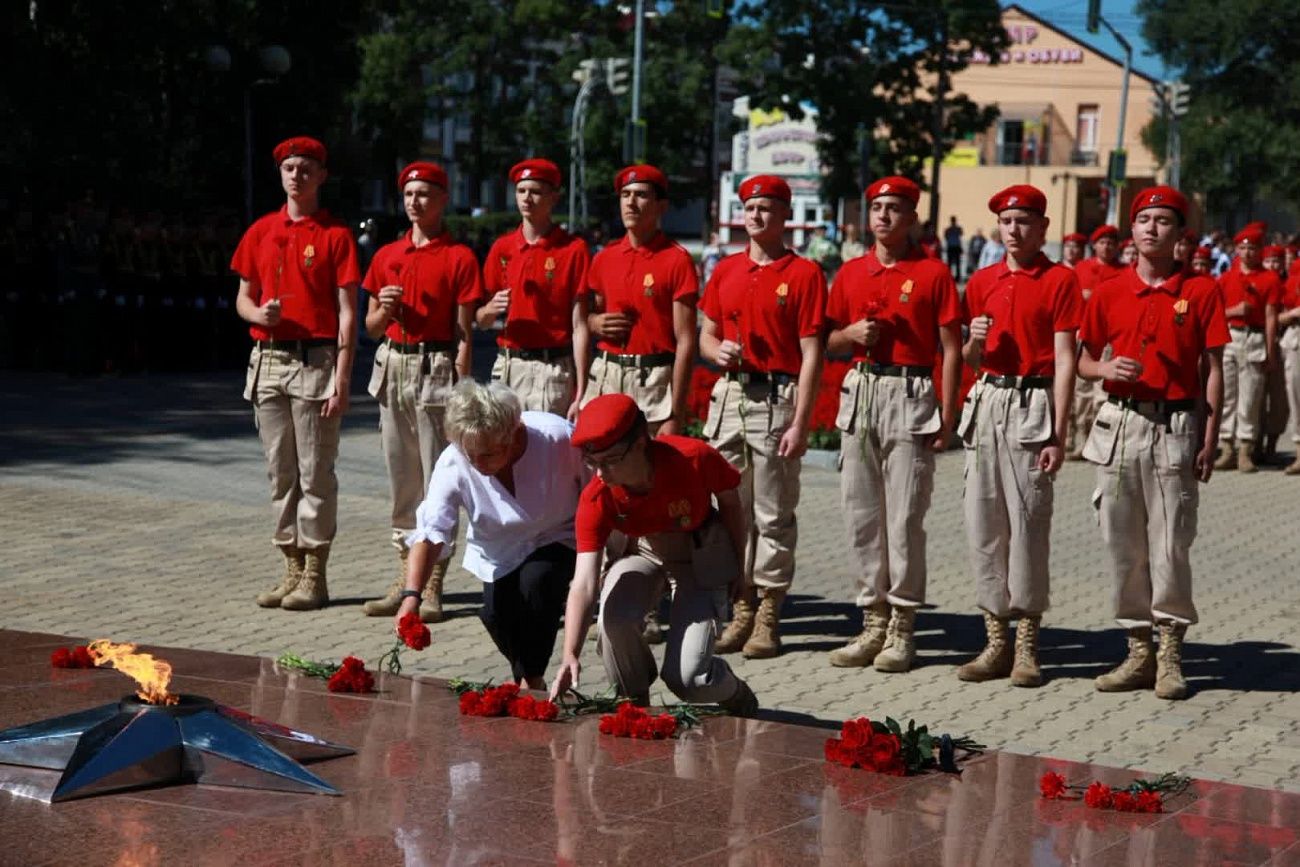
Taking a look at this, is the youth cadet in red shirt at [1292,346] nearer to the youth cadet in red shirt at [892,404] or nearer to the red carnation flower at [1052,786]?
the youth cadet in red shirt at [892,404]

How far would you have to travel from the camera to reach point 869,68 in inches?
2045

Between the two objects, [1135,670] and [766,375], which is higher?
[766,375]

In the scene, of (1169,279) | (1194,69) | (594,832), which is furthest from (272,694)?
(1194,69)

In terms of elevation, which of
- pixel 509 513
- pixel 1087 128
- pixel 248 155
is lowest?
pixel 509 513

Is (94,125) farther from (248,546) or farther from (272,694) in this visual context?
(272,694)

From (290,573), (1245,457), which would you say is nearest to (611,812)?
(290,573)

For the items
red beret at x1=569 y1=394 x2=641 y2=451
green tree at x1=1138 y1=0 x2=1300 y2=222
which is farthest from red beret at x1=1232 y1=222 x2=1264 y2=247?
green tree at x1=1138 y1=0 x2=1300 y2=222

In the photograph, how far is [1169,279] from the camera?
8531 millimetres

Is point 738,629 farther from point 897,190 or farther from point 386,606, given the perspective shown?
point 897,190

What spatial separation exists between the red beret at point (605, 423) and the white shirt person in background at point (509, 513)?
431 millimetres

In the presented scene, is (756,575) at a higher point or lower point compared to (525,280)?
lower

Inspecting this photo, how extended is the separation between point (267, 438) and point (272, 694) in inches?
117

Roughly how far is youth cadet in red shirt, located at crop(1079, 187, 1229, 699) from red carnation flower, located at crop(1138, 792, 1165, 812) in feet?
8.45

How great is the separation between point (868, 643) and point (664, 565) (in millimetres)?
2052
